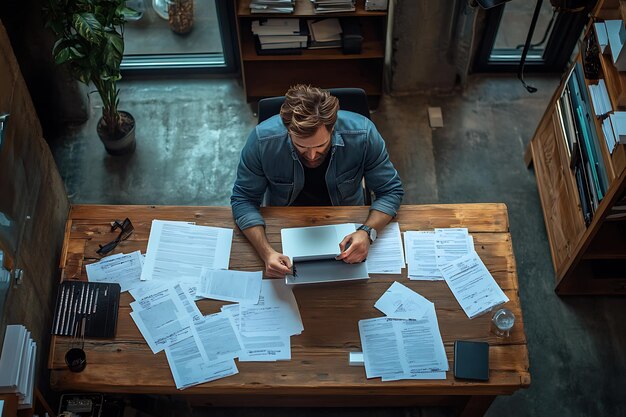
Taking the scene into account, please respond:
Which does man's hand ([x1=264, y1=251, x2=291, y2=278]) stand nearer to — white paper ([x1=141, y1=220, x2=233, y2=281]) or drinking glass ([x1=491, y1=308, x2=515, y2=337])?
white paper ([x1=141, y1=220, x2=233, y2=281])

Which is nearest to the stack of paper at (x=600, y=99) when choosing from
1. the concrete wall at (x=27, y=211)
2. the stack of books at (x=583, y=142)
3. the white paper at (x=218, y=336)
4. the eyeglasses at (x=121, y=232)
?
the stack of books at (x=583, y=142)

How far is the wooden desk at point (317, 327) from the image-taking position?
2.28 metres

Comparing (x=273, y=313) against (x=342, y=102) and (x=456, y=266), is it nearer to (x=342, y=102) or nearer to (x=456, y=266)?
(x=456, y=266)

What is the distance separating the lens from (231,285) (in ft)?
8.14

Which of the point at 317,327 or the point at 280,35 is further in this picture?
the point at 280,35

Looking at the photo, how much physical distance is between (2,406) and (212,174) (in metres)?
2.06

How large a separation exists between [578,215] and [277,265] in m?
1.58

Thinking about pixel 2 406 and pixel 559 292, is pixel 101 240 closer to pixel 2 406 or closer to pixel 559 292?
pixel 2 406

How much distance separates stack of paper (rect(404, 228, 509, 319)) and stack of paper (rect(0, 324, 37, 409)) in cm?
141

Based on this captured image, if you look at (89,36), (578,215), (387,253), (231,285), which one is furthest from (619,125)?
(89,36)

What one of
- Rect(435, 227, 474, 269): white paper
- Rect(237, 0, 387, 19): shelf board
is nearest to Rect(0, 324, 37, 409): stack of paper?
Rect(435, 227, 474, 269): white paper

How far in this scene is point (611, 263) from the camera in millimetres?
3369

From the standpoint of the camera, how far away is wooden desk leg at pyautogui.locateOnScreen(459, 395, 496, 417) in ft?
8.61

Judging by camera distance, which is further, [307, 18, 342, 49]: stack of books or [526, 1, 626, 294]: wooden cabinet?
[307, 18, 342, 49]: stack of books
